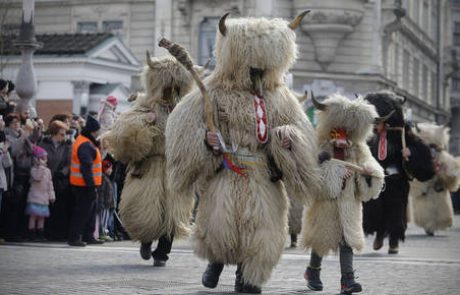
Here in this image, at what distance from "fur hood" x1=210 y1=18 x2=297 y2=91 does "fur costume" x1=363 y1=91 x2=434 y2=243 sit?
16.6ft

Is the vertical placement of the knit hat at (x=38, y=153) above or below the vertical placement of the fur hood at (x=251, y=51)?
below

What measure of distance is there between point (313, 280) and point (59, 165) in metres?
6.78

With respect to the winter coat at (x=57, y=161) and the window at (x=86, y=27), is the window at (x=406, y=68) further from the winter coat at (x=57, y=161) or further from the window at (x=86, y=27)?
the winter coat at (x=57, y=161)

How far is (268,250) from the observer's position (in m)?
9.10

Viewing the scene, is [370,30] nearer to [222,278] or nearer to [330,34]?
[330,34]

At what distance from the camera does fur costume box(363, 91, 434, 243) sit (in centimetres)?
1460

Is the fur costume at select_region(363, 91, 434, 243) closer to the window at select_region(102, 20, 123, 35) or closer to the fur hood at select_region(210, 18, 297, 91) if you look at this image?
the fur hood at select_region(210, 18, 297, 91)

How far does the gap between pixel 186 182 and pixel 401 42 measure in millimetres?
43867

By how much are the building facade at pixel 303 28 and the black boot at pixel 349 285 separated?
33.5 meters

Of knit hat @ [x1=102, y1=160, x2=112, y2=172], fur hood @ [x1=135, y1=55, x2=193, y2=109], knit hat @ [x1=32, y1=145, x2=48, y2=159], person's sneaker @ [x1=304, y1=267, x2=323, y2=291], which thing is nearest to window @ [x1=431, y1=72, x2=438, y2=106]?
knit hat @ [x1=102, y1=160, x2=112, y2=172]

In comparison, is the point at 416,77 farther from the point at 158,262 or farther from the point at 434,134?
the point at 158,262

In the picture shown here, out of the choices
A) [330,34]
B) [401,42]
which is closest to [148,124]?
[330,34]

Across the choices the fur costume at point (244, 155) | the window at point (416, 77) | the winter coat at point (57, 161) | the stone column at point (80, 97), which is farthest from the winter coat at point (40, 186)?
Result: the window at point (416, 77)

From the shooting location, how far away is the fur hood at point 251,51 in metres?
9.44
